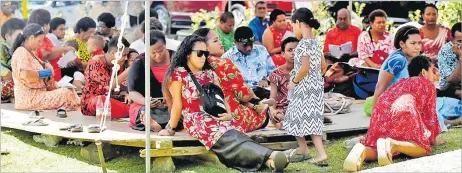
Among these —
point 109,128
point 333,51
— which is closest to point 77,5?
point 333,51

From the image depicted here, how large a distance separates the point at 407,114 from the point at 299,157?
948mm

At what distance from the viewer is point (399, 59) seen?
290 inches

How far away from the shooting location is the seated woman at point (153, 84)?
7.51 metres

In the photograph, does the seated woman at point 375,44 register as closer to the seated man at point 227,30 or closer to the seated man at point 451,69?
the seated man at point 451,69

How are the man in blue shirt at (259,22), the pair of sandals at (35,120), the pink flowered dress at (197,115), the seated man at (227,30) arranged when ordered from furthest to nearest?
the man in blue shirt at (259,22)
the seated man at (227,30)
the pair of sandals at (35,120)
the pink flowered dress at (197,115)

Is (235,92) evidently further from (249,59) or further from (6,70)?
(6,70)

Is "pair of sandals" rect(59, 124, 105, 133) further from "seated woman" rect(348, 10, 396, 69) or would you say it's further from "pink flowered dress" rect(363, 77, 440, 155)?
"seated woman" rect(348, 10, 396, 69)

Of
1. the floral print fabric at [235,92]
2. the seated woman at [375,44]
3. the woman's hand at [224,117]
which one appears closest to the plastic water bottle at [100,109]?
the floral print fabric at [235,92]

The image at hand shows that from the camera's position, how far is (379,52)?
9.89 metres

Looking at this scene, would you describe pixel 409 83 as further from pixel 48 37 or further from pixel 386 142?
pixel 48 37

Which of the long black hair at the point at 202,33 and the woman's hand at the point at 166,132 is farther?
the long black hair at the point at 202,33

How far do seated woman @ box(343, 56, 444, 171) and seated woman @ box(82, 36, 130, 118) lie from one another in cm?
236

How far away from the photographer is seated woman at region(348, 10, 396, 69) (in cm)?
987

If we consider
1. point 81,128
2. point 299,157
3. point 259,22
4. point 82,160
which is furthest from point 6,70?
point 299,157
